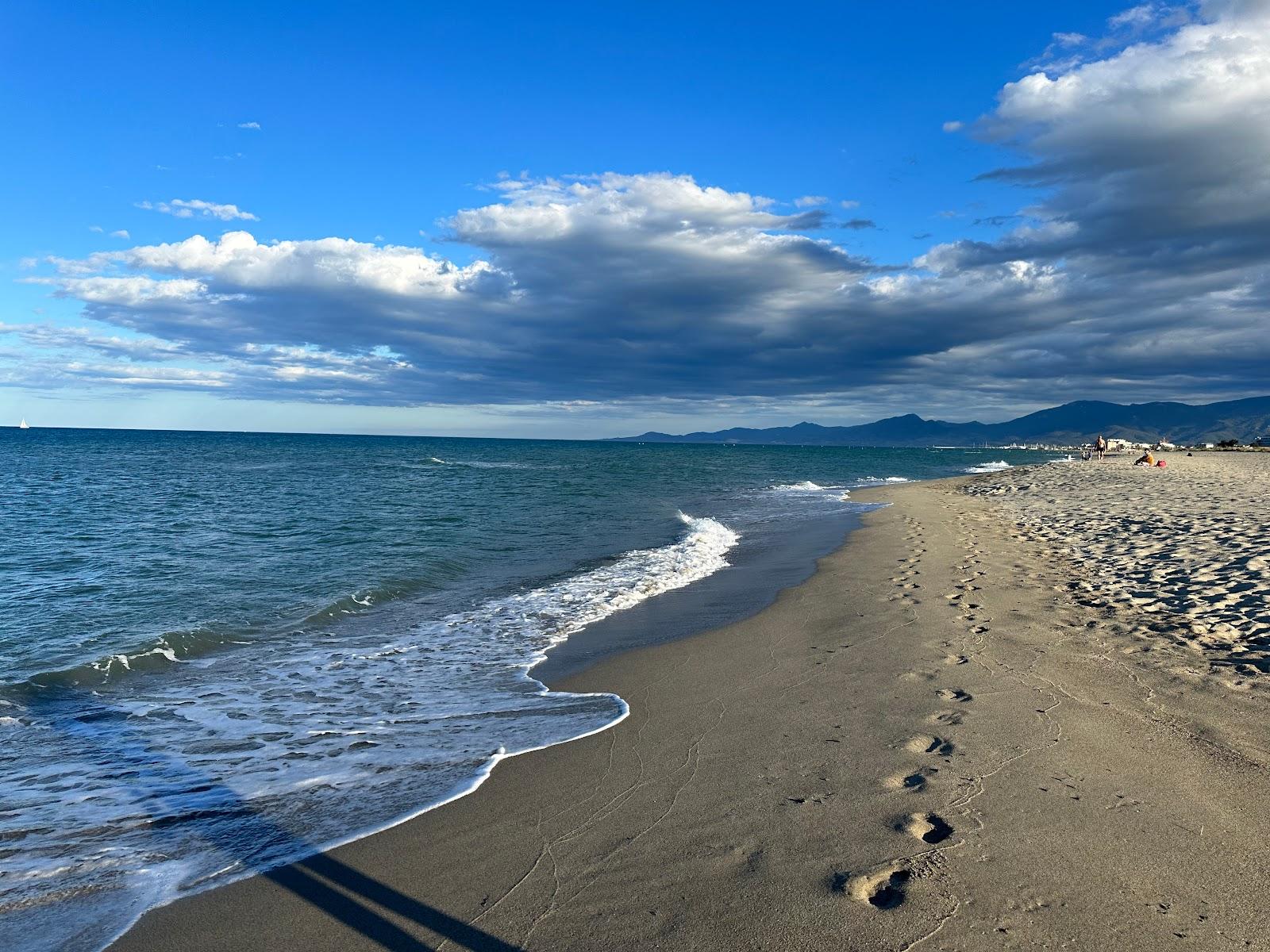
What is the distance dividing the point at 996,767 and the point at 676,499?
30.6 metres

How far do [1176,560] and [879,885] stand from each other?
38.1 ft

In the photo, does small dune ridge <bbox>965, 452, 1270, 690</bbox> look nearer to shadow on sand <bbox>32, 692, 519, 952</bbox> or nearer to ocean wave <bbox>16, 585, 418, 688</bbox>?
shadow on sand <bbox>32, 692, 519, 952</bbox>

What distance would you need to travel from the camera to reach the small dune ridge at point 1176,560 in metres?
8.00

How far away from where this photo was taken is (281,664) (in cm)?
973

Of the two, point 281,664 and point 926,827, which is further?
point 281,664

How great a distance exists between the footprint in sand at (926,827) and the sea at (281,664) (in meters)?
3.22

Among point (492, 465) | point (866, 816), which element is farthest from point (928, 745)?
point (492, 465)

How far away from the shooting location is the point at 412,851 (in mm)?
4676

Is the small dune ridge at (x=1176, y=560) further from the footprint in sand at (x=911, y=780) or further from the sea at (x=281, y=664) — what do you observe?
the sea at (x=281, y=664)

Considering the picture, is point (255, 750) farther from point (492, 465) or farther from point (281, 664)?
point (492, 465)

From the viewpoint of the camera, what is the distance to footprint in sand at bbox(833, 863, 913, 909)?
12.4 ft

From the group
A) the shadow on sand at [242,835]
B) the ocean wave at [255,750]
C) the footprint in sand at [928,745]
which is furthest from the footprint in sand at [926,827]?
the ocean wave at [255,750]

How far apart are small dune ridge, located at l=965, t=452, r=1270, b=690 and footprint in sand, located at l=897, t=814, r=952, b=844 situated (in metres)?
4.16

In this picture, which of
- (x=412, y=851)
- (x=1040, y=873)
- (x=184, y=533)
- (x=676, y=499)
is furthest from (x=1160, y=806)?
(x=676, y=499)
